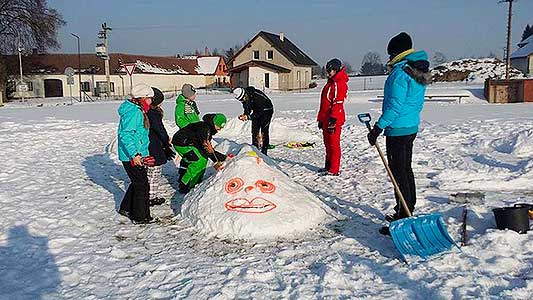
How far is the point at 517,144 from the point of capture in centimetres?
951

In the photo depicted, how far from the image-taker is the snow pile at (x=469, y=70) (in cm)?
5205

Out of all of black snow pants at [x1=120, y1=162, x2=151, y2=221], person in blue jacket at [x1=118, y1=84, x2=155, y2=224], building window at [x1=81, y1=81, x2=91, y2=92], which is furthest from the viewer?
building window at [x1=81, y1=81, x2=91, y2=92]

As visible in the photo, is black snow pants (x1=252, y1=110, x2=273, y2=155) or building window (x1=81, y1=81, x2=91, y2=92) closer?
black snow pants (x1=252, y1=110, x2=273, y2=155)

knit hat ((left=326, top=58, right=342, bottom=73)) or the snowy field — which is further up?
knit hat ((left=326, top=58, right=342, bottom=73))

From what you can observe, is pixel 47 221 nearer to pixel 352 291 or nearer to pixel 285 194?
pixel 285 194

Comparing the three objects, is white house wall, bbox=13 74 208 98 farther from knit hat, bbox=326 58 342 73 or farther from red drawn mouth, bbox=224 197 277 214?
red drawn mouth, bbox=224 197 277 214

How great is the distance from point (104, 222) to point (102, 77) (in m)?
52.5

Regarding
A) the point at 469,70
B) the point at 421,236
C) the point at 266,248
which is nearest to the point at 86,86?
the point at 469,70

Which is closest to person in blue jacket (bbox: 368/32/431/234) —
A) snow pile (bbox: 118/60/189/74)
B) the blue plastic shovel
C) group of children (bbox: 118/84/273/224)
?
the blue plastic shovel

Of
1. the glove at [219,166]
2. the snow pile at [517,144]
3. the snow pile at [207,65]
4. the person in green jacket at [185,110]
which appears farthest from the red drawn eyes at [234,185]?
the snow pile at [207,65]

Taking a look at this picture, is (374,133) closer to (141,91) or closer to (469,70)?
(141,91)

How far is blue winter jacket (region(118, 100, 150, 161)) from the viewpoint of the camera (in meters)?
5.53

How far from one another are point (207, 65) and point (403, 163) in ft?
223

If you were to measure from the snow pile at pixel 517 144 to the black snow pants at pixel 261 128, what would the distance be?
486 cm
